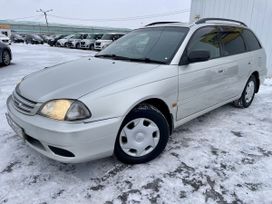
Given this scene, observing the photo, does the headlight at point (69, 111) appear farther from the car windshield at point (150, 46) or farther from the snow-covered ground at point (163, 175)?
the car windshield at point (150, 46)

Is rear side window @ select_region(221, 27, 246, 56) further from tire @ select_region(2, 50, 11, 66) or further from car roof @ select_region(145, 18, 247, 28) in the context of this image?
tire @ select_region(2, 50, 11, 66)

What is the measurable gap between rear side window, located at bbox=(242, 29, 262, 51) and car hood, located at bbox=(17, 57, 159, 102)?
7.90 feet

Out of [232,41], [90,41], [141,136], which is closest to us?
[141,136]

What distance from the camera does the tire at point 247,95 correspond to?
14.7 ft

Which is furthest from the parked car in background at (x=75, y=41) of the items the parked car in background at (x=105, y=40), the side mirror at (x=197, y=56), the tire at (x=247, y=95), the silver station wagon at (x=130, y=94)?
the side mirror at (x=197, y=56)

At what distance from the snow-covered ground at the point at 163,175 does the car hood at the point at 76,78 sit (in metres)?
0.78

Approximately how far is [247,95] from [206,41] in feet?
5.70

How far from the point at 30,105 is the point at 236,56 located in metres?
3.10

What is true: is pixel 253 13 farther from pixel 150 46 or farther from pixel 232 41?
pixel 150 46

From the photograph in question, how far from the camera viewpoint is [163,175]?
252 centimetres

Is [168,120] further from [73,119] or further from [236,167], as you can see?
[73,119]

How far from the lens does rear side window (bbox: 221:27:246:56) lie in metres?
3.76

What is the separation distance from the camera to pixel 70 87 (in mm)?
2400

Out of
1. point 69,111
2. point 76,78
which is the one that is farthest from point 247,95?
point 69,111
